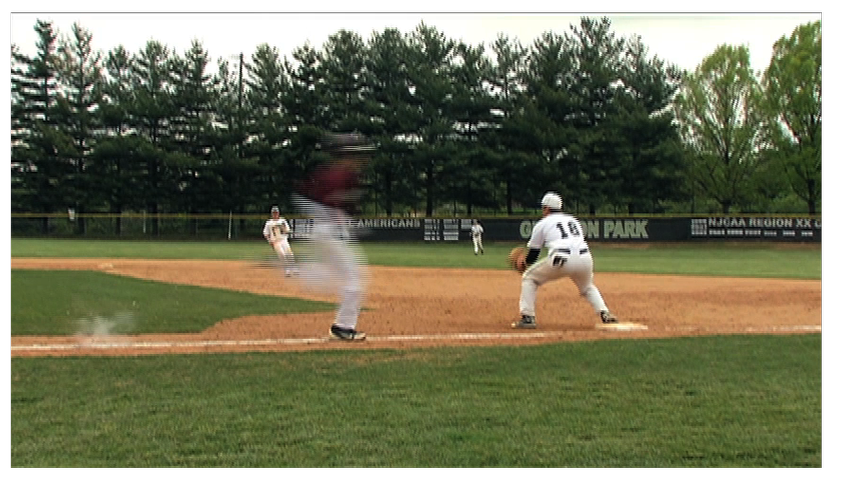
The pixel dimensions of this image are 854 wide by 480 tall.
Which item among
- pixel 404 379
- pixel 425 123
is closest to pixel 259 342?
pixel 404 379

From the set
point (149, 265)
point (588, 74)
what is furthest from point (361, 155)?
point (149, 265)

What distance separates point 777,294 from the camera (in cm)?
2203

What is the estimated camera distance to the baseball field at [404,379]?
664 cm

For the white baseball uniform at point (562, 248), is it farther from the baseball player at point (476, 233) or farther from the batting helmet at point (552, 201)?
the baseball player at point (476, 233)

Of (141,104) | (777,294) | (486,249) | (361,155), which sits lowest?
(777,294)

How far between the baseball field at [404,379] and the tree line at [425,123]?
0.25m

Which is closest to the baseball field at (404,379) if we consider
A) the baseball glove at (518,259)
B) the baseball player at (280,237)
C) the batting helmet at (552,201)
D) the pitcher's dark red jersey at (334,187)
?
the baseball player at (280,237)

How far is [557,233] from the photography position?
7.60 ft

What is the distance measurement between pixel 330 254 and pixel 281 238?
0.72ft

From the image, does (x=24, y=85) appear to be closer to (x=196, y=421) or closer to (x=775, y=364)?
(x=196, y=421)

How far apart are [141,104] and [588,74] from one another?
1.29 m

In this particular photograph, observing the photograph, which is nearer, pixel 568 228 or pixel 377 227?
pixel 377 227

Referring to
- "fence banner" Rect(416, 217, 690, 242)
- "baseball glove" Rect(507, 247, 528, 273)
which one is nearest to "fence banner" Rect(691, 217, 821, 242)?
"fence banner" Rect(416, 217, 690, 242)

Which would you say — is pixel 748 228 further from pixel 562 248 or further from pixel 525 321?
pixel 525 321
